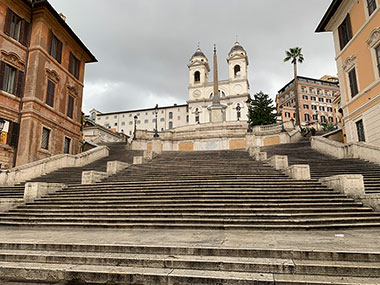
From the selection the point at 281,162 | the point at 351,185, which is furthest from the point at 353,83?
the point at 351,185

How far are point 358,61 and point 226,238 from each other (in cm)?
1995

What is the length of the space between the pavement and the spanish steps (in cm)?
3

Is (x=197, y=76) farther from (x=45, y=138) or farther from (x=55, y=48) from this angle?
(x=45, y=138)

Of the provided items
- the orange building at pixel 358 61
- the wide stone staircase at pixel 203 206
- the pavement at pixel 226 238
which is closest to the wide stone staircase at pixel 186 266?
the pavement at pixel 226 238

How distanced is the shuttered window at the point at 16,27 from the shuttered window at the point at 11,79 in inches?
108

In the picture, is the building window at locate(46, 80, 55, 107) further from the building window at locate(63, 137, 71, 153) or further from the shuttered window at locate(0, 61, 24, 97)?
the building window at locate(63, 137, 71, 153)

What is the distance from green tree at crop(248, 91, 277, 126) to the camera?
48.9 meters

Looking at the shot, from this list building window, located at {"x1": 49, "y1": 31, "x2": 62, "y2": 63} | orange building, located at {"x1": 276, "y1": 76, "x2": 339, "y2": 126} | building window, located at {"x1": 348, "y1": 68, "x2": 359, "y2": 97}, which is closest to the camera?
building window, located at {"x1": 348, "y1": 68, "x2": 359, "y2": 97}

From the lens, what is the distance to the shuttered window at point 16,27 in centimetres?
2011

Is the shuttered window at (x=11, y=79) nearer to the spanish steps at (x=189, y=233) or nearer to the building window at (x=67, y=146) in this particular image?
the building window at (x=67, y=146)

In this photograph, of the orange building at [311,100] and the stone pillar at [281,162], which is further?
the orange building at [311,100]

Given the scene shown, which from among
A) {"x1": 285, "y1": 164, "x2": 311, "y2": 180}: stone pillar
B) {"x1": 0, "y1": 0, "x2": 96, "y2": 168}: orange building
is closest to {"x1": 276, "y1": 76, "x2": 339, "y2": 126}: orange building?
{"x1": 0, "y1": 0, "x2": 96, "y2": 168}: orange building

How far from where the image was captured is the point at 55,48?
24.2 metres

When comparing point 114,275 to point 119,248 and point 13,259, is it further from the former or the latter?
point 13,259
